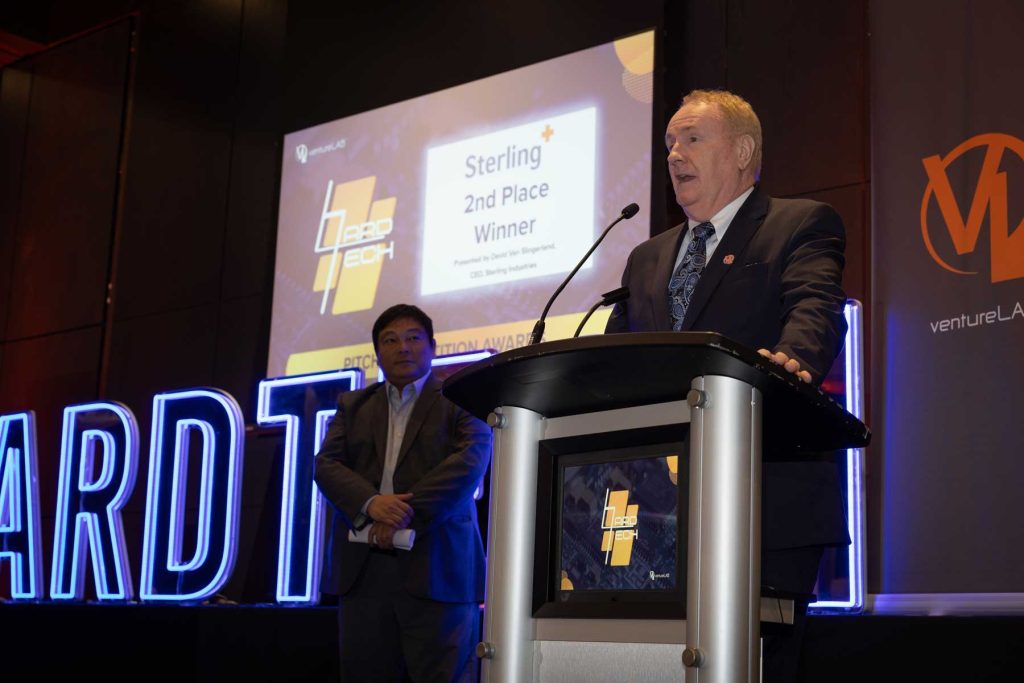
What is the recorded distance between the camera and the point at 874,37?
3996 millimetres

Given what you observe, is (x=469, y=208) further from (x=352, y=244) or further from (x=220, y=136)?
(x=220, y=136)

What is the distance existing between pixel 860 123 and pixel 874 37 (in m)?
0.29

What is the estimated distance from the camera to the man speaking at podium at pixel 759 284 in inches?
66.2

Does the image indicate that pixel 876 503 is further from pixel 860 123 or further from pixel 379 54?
pixel 379 54

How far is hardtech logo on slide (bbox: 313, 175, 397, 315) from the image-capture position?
5145 mm

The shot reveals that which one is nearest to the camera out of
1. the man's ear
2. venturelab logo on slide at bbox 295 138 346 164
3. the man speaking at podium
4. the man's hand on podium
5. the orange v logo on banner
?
the man's hand on podium

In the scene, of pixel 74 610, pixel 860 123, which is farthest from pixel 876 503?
pixel 74 610

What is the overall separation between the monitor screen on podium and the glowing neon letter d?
359cm

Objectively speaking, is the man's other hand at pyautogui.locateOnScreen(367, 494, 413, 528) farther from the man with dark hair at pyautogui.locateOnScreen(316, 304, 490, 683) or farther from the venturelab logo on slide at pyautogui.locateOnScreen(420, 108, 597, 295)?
the venturelab logo on slide at pyautogui.locateOnScreen(420, 108, 597, 295)

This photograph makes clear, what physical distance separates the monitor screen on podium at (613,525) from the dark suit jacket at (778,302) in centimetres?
24

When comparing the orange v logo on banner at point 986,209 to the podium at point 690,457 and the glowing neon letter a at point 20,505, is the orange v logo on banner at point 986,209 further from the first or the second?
the glowing neon letter a at point 20,505

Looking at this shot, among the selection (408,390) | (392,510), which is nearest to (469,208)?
(408,390)

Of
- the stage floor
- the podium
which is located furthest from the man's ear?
the stage floor

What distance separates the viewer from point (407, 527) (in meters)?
3.29
